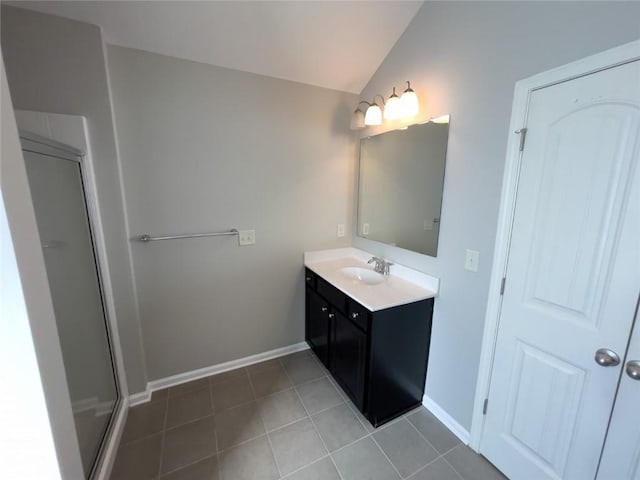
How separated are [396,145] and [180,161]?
1.57 meters

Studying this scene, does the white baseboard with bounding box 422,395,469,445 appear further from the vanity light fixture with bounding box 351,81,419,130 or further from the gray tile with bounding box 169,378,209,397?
the vanity light fixture with bounding box 351,81,419,130

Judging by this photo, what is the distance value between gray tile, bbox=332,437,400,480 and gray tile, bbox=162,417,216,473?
76 centimetres

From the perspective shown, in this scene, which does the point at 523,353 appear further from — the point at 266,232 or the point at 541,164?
the point at 266,232

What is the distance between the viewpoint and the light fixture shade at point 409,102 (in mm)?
1688

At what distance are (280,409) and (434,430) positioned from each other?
40.5 inches

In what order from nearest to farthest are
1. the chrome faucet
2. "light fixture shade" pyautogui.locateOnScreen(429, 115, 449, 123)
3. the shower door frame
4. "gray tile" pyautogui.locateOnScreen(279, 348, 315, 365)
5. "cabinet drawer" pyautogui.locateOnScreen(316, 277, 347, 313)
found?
the shower door frame
"light fixture shade" pyautogui.locateOnScreen(429, 115, 449, 123)
"cabinet drawer" pyautogui.locateOnScreen(316, 277, 347, 313)
the chrome faucet
"gray tile" pyautogui.locateOnScreen(279, 348, 315, 365)

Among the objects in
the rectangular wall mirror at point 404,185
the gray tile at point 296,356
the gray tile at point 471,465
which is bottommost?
the gray tile at point 471,465

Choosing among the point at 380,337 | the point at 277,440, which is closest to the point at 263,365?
the point at 277,440

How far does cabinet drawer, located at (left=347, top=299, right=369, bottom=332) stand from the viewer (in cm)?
163

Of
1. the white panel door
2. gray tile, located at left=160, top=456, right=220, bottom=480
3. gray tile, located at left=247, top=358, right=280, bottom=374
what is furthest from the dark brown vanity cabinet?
gray tile, located at left=160, top=456, right=220, bottom=480

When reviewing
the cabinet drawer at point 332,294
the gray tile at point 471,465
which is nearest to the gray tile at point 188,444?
the cabinet drawer at point 332,294

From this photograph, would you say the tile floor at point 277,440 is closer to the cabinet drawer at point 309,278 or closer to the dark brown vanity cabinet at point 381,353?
the dark brown vanity cabinet at point 381,353

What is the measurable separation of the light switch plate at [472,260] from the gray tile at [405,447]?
110 cm

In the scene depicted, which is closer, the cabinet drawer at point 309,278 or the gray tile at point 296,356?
the cabinet drawer at point 309,278
